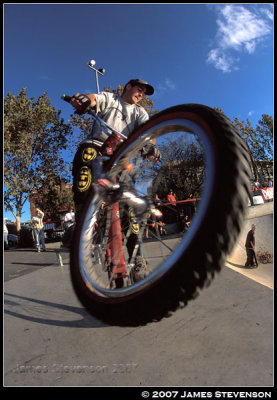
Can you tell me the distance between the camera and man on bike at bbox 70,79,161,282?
1.84 metres

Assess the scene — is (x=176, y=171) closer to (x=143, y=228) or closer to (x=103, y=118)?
(x=143, y=228)

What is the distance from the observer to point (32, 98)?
57.2 feet

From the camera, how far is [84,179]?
6.49 feet

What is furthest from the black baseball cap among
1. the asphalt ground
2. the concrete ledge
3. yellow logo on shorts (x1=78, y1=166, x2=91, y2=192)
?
the concrete ledge

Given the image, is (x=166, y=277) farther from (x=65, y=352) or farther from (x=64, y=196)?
(x=64, y=196)

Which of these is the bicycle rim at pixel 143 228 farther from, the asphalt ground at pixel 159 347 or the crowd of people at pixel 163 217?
the asphalt ground at pixel 159 347

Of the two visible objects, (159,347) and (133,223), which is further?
(133,223)

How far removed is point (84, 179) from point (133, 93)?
1018 millimetres

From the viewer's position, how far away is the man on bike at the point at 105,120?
6.02 feet

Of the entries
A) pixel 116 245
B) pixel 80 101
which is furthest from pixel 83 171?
pixel 116 245

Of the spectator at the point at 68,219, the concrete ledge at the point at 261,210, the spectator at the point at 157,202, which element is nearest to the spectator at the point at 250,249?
the spectator at the point at 68,219

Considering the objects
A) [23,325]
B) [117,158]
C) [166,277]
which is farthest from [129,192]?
[23,325]

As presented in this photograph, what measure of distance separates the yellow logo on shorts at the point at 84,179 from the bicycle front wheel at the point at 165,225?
249 mm

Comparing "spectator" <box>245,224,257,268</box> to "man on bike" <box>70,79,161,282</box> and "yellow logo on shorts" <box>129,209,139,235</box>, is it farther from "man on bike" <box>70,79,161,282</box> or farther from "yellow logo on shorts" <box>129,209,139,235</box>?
"yellow logo on shorts" <box>129,209,139,235</box>
